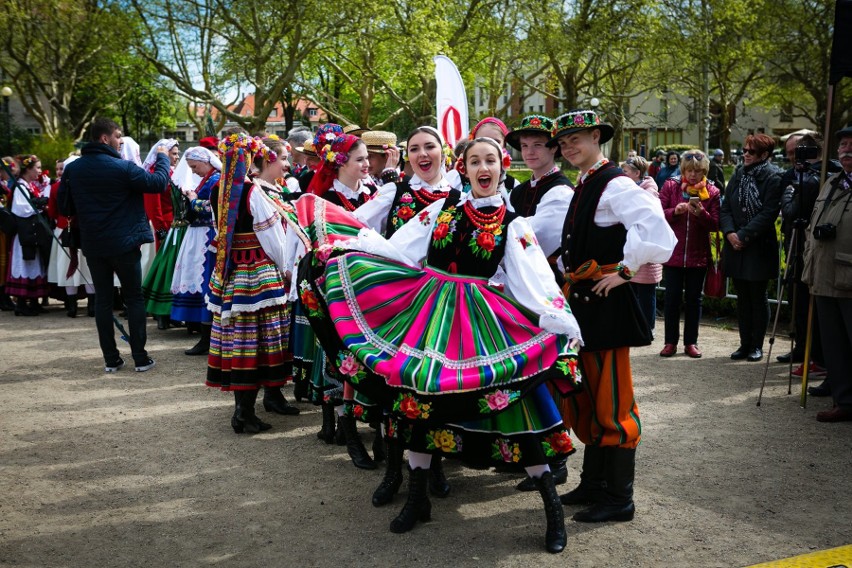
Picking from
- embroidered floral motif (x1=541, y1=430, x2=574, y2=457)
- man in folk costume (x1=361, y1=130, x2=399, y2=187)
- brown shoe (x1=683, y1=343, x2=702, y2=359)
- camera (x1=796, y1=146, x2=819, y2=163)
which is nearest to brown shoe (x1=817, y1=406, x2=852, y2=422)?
camera (x1=796, y1=146, x2=819, y2=163)


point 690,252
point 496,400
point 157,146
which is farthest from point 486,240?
point 157,146

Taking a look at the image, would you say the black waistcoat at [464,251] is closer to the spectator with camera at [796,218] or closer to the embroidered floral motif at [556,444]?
the embroidered floral motif at [556,444]

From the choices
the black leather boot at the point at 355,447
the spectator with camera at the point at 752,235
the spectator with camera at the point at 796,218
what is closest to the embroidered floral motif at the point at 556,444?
the black leather boot at the point at 355,447

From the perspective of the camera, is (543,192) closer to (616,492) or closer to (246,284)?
(616,492)

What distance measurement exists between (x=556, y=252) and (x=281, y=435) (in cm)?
241

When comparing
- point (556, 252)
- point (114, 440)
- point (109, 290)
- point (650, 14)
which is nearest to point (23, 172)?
point (109, 290)

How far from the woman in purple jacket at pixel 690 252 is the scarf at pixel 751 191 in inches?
15.3

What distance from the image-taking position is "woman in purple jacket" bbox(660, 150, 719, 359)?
7789 millimetres

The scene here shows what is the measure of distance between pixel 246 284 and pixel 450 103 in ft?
8.13

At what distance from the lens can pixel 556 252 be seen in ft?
14.8

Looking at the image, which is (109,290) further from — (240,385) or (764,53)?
(764,53)

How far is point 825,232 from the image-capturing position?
581cm

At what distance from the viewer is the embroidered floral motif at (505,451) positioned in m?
3.80

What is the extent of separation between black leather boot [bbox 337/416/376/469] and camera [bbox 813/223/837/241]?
11.6ft
